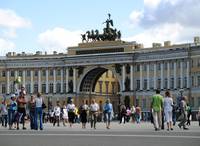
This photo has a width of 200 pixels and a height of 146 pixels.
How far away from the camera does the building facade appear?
107375 millimetres

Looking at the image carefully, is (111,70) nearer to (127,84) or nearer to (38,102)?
(127,84)

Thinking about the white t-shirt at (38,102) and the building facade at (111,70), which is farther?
the building facade at (111,70)

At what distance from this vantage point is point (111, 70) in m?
120

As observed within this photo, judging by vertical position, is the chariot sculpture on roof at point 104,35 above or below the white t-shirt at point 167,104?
A: above

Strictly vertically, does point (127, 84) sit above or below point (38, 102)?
above

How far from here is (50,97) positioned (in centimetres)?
12425

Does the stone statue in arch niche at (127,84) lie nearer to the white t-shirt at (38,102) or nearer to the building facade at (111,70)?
the building facade at (111,70)

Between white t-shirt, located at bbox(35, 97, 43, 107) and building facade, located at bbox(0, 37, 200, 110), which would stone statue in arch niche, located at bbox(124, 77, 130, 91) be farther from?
white t-shirt, located at bbox(35, 97, 43, 107)

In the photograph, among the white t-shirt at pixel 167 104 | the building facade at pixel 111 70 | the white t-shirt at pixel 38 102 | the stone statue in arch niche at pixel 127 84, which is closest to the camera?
the white t-shirt at pixel 167 104

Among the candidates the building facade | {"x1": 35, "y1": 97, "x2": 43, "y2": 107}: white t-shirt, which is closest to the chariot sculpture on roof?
the building facade

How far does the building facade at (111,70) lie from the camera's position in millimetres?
107375

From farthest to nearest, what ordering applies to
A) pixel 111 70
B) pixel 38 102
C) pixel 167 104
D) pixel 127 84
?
pixel 111 70 < pixel 127 84 < pixel 38 102 < pixel 167 104

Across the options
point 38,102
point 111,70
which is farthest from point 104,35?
point 38,102

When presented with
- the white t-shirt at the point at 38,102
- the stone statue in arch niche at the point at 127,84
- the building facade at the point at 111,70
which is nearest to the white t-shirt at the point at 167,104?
the white t-shirt at the point at 38,102
